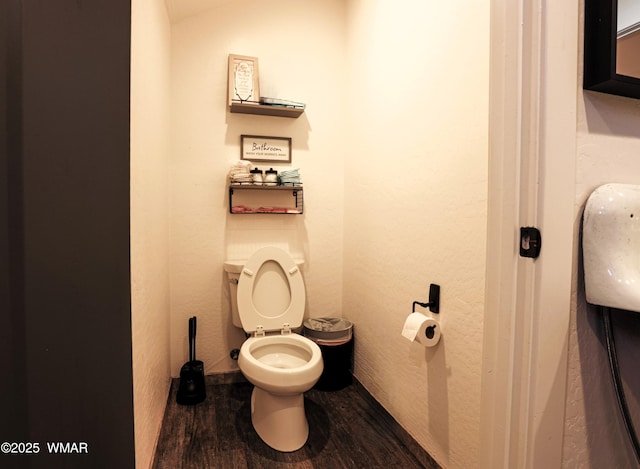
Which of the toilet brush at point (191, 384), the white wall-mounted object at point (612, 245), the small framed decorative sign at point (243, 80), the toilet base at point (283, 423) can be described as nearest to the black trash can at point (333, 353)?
the toilet base at point (283, 423)

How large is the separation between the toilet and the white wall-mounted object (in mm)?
1228

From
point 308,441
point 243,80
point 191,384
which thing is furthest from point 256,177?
point 308,441

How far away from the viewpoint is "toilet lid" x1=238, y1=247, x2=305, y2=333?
2.04 meters

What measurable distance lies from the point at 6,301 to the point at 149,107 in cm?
105

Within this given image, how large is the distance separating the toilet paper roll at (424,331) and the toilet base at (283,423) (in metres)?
0.66

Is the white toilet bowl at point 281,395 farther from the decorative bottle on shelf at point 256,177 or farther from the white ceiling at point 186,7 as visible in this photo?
the white ceiling at point 186,7

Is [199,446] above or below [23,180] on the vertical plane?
below

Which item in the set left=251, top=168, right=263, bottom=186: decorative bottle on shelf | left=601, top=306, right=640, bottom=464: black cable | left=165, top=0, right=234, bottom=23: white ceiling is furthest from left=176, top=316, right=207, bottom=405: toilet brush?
left=165, top=0, right=234, bottom=23: white ceiling

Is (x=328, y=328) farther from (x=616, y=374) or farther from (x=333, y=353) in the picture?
(x=616, y=374)

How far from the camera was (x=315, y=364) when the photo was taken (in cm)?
165

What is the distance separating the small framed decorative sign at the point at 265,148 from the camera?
229 cm

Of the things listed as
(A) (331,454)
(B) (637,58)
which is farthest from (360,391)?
(B) (637,58)

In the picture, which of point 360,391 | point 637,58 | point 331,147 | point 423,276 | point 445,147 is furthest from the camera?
point 331,147

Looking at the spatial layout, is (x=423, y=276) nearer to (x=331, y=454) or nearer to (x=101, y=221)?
(x=331, y=454)
